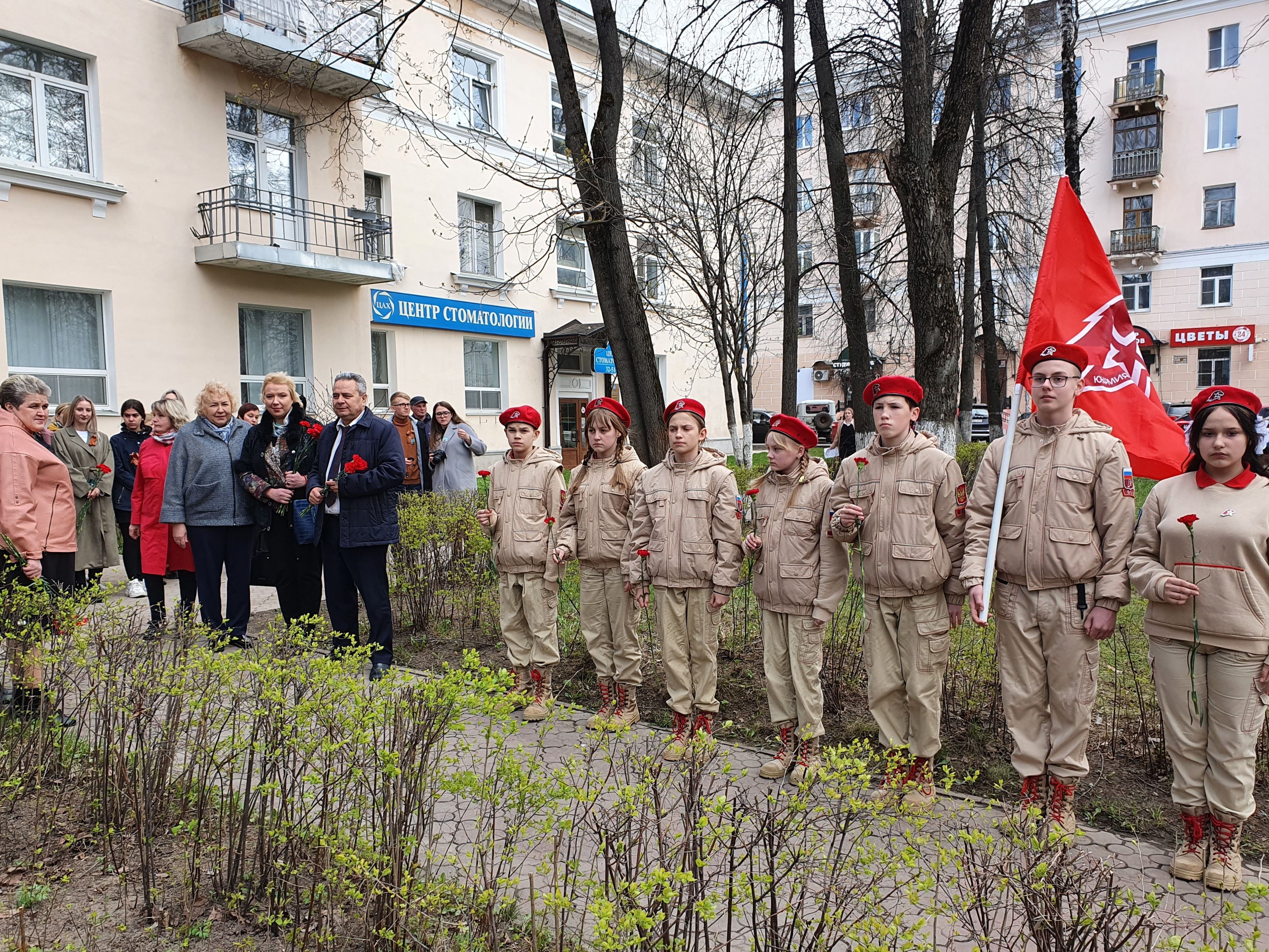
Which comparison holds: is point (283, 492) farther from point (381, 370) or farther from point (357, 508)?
point (381, 370)

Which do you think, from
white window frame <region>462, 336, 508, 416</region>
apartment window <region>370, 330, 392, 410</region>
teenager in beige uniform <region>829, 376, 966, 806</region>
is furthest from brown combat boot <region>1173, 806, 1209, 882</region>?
white window frame <region>462, 336, 508, 416</region>

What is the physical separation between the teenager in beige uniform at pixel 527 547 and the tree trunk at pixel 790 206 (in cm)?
644

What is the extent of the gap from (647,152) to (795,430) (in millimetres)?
9242

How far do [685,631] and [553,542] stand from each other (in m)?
1.04

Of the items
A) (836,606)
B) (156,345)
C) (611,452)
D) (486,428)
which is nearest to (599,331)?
(486,428)

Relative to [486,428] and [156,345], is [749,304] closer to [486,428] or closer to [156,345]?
[486,428]

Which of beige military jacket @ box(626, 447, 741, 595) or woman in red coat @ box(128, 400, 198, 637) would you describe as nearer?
beige military jacket @ box(626, 447, 741, 595)

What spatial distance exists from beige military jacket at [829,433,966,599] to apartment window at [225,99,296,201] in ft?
41.5

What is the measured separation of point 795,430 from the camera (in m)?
4.42

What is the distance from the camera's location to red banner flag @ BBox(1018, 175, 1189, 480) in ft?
13.9

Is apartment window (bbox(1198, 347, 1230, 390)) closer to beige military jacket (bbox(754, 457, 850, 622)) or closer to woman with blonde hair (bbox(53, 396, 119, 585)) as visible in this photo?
beige military jacket (bbox(754, 457, 850, 622))

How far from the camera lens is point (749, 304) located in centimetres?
1830

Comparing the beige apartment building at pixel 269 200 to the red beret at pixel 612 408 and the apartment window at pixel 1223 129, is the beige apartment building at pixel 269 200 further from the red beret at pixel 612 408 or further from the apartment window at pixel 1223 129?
the apartment window at pixel 1223 129

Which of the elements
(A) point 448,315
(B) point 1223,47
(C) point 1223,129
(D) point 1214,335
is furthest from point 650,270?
(B) point 1223,47
